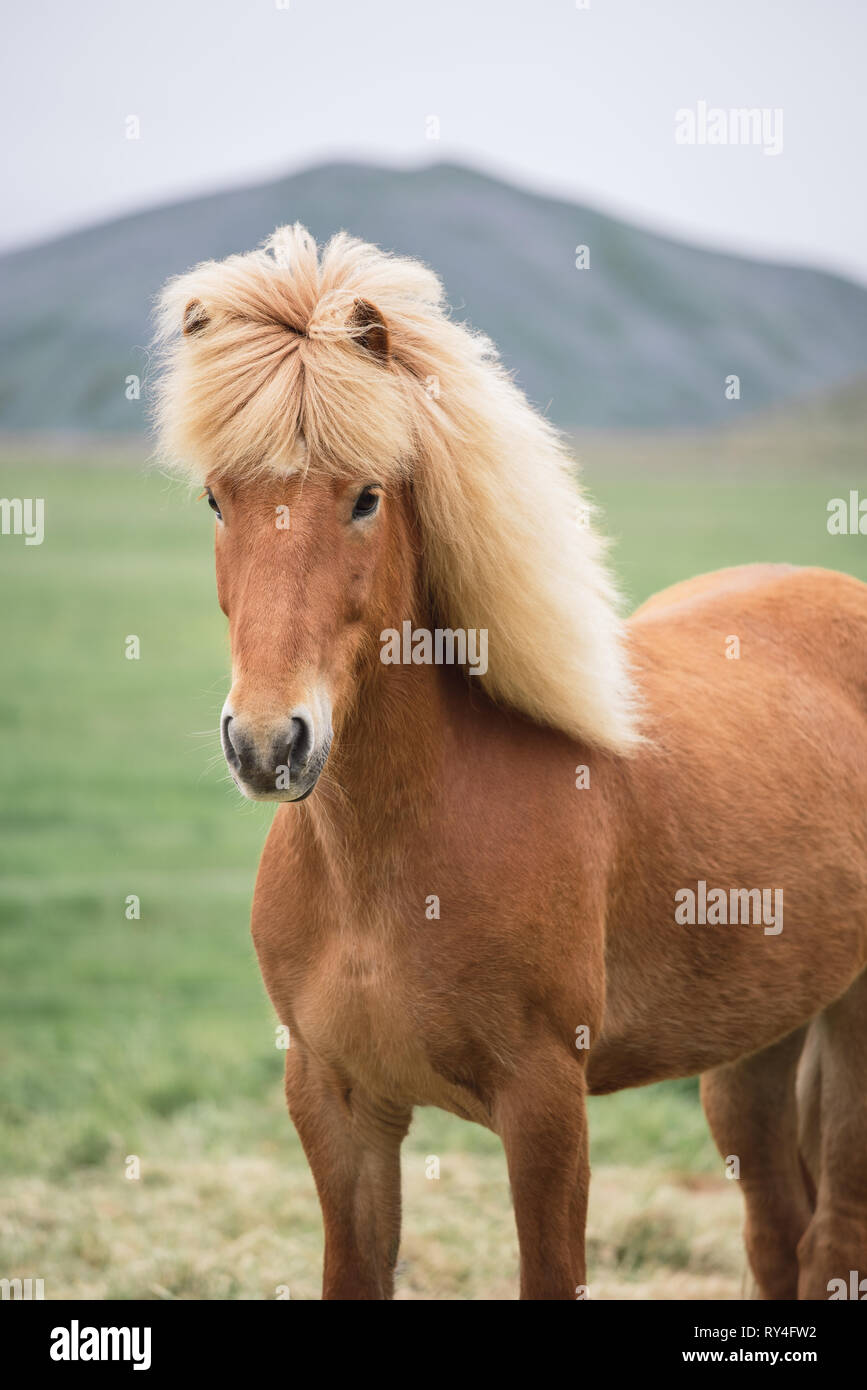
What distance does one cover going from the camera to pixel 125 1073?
593cm

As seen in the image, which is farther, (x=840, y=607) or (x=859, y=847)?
(x=840, y=607)

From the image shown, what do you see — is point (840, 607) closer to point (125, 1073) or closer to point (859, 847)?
point (859, 847)

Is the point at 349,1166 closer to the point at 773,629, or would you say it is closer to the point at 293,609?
the point at 293,609

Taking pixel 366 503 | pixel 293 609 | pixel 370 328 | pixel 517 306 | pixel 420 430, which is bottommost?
pixel 293 609

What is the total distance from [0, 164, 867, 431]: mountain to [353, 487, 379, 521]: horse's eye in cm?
9828

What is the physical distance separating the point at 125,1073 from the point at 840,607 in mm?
4114

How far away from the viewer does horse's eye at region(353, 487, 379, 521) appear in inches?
88.0

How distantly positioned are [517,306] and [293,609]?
12041 centimetres

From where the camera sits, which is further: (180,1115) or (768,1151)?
(180,1115)

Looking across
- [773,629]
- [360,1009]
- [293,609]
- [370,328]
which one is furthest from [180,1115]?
[370,328]

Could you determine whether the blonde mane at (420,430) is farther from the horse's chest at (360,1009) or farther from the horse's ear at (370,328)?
the horse's chest at (360,1009)

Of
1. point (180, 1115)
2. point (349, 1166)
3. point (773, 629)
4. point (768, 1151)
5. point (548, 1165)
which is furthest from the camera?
point (180, 1115)

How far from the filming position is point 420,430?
234cm
